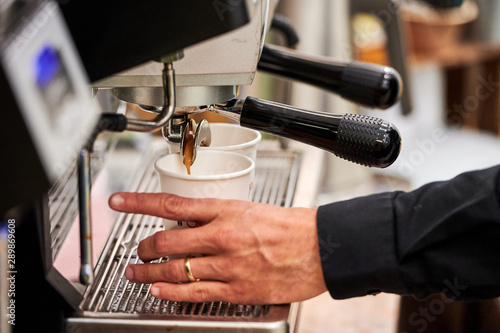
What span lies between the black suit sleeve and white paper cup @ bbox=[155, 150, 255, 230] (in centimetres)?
9

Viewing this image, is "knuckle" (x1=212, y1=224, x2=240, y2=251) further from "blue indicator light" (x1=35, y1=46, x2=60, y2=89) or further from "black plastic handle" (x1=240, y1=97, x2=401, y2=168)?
"blue indicator light" (x1=35, y1=46, x2=60, y2=89)

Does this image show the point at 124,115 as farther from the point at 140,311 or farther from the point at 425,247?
the point at 425,247

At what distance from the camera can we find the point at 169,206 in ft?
1.84

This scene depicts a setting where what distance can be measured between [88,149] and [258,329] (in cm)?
22

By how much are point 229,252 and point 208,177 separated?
74 millimetres

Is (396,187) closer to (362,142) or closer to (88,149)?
(362,142)

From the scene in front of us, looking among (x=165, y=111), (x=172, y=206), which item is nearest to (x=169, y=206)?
(x=172, y=206)

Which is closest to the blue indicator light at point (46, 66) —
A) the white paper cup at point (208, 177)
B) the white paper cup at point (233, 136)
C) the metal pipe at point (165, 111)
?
the metal pipe at point (165, 111)

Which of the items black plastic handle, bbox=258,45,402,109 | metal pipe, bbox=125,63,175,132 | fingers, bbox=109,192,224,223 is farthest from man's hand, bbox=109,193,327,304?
black plastic handle, bbox=258,45,402,109

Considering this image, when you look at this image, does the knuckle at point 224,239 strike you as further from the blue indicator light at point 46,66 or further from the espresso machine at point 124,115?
the blue indicator light at point 46,66

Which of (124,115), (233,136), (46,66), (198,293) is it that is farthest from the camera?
(233,136)

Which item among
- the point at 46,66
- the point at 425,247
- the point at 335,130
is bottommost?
the point at 425,247

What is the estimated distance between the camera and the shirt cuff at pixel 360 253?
21.9 inches

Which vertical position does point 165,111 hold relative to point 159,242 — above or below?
above
